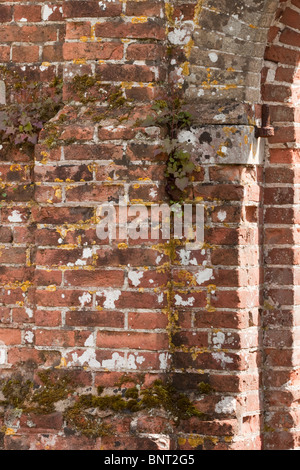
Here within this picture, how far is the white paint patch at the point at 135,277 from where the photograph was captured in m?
2.35

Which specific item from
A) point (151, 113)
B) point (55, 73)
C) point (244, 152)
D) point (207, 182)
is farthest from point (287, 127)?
point (55, 73)

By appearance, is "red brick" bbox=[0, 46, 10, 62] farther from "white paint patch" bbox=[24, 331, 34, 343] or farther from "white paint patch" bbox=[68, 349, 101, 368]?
"white paint patch" bbox=[68, 349, 101, 368]

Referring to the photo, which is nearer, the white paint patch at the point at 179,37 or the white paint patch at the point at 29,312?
the white paint patch at the point at 179,37

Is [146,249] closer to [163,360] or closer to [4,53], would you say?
[163,360]

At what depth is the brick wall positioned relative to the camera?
235cm

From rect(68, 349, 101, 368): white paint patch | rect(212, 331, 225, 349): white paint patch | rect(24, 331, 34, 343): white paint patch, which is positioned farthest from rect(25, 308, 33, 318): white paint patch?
rect(212, 331, 225, 349): white paint patch

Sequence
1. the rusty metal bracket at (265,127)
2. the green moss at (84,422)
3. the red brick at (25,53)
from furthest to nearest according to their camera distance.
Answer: the red brick at (25,53)
the rusty metal bracket at (265,127)
the green moss at (84,422)

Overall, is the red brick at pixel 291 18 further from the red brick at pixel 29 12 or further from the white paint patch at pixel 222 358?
the white paint patch at pixel 222 358

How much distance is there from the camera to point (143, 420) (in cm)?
232

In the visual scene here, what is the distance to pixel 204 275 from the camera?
2.39 m

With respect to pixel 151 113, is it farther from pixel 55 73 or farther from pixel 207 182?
pixel 55 73

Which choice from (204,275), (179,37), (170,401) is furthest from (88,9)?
(170,401)

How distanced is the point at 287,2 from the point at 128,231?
4.24 ft

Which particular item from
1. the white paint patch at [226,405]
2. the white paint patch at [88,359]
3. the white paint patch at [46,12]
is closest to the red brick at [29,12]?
the white paint patch at [46,12]
